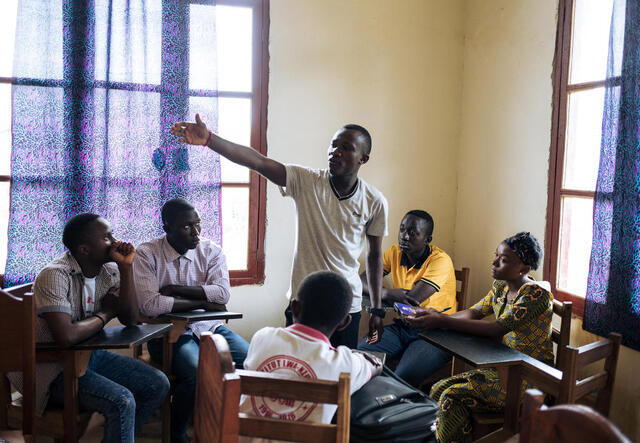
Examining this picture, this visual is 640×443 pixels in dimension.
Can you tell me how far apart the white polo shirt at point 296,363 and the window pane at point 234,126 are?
6.53ft

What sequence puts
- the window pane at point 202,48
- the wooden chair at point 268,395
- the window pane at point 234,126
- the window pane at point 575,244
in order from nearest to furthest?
the wooden chair at point 268,395 < the window pane at point 575,244 < the window pane at point 202,48 < the window pane at point 234,126

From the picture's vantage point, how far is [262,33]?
3361mm

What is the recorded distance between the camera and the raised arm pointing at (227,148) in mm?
2168

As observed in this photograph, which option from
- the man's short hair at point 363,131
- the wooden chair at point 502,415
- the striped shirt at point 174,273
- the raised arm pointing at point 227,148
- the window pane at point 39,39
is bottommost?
the wooden chair at point 502,415

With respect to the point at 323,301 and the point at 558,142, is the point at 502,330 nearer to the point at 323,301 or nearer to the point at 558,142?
the point at 323,301

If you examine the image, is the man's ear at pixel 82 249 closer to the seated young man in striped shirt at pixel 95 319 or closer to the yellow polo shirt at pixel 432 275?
the seated young man in striped shirt at pixel 95 319

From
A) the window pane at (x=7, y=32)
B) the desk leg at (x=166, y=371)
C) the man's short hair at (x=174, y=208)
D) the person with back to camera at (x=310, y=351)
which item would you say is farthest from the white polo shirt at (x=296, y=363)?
the window pane at (x=7, y=32)

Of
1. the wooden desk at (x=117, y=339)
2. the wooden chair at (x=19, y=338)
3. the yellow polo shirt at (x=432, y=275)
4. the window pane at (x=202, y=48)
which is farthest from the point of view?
the yellow polo shirt at (x=432, y=275)

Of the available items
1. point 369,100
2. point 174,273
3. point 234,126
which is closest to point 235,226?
point 234,126

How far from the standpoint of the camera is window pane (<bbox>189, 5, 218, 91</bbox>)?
3.13 m

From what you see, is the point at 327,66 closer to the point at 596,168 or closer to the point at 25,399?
the point at 596,168

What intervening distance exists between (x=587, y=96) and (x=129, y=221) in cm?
266

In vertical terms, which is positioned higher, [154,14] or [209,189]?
[154,14]

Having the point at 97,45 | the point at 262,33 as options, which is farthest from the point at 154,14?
the point at 262,33
